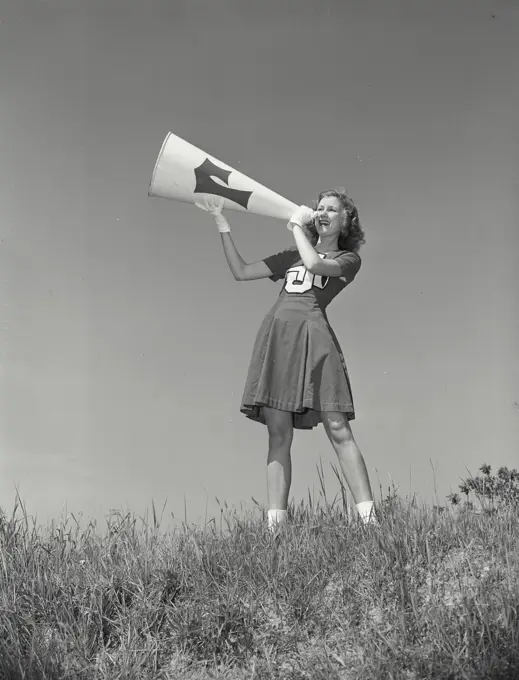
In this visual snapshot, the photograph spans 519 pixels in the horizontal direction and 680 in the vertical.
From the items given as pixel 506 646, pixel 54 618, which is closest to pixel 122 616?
pixel 54 618

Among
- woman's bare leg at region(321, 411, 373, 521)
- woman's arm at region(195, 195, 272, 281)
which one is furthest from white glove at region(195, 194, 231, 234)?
woman's bare leg at region(321, 411, 373, 521)

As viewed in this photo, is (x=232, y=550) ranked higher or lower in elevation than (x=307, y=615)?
higher

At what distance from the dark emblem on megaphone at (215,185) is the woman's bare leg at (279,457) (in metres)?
1.41

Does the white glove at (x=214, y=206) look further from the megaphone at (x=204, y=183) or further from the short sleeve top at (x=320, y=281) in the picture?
the short sleeve top at (x=320, y=281)

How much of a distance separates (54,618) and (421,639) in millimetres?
1733

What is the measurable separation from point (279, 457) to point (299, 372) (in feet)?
1.81

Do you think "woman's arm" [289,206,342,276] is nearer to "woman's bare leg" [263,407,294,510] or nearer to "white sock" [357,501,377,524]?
"woman's bare leg" [263,407,294,510]

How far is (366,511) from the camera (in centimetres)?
451

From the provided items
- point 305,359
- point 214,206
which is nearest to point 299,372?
point 305,359

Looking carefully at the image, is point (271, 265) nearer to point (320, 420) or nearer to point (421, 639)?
point (320, 420)

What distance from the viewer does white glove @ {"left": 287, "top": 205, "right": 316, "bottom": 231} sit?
16.2ft

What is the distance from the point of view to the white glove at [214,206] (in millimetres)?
5121

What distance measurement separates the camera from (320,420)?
16.4 ft

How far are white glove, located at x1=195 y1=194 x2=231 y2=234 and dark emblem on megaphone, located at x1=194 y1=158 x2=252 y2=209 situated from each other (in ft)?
0.11
